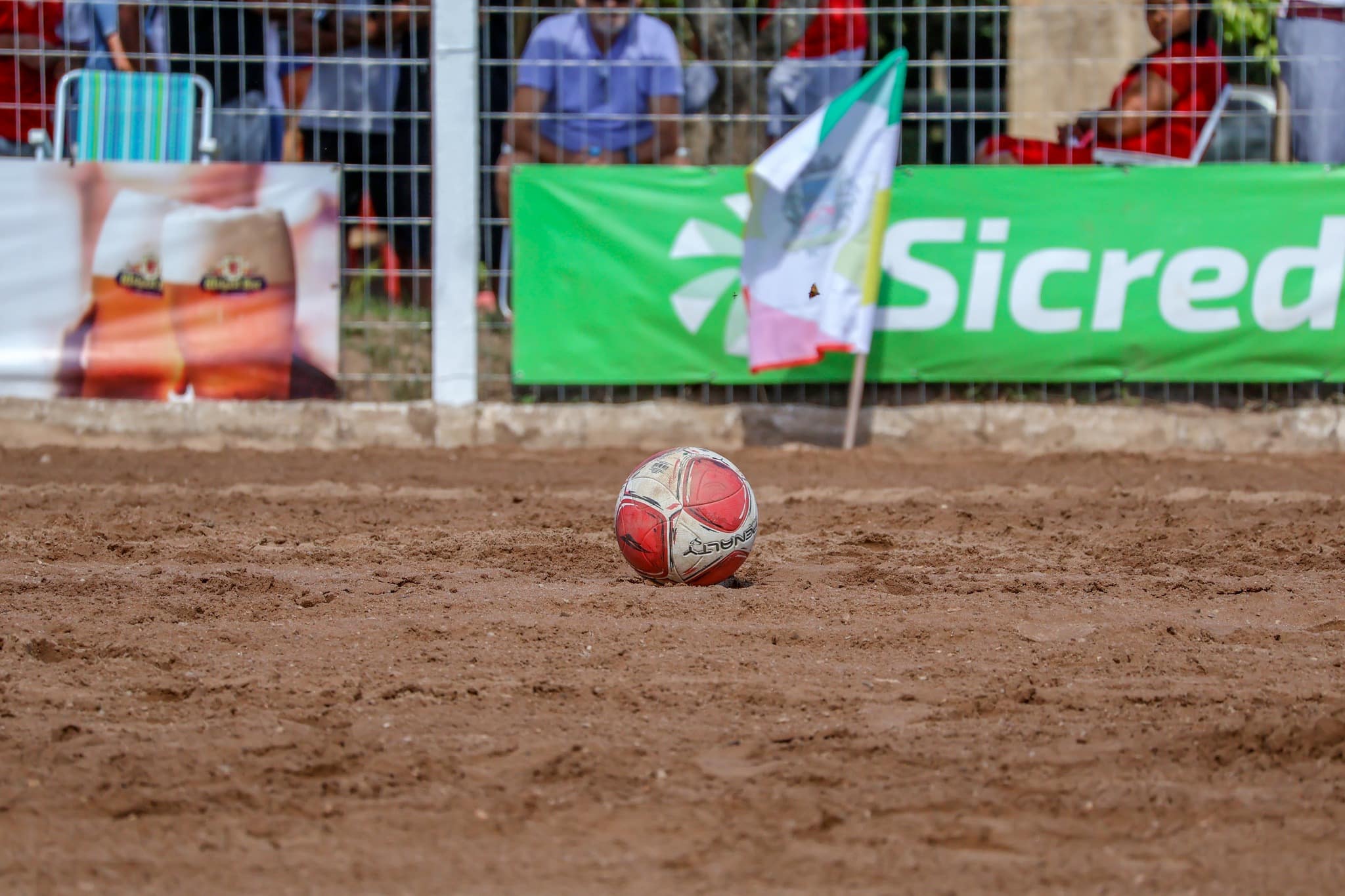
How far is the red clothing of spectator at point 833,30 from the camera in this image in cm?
1062

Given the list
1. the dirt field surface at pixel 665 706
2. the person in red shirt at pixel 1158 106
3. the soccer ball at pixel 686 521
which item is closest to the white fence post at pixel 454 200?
the dirt field surface at pixel 665 706

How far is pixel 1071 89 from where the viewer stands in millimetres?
10641

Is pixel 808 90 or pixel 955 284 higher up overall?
pixel 808 90

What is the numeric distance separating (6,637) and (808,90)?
7258mm

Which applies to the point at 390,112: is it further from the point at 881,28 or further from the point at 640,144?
the point at 881,28

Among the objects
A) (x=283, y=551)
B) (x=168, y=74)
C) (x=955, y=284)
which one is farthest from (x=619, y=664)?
(x=168, y=74)

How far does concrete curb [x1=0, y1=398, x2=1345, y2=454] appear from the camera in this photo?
34.3ft

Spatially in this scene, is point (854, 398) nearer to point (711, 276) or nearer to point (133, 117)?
point (711, 276)

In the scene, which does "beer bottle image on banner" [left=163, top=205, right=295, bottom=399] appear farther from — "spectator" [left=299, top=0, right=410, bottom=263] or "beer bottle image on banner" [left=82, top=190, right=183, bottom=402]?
"spectator" [left=299, top=0, right=410, bottom=263]

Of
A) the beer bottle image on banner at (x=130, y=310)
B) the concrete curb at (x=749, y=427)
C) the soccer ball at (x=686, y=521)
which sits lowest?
the concrete curb at (x=749, y=427)

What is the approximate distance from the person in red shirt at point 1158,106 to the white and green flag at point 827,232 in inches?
45.4

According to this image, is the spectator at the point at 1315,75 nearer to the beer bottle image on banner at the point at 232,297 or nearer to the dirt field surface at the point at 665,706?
the dirt field surface at the point at 665,706

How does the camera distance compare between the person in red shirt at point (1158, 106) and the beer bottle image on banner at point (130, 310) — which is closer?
the beer bottle image on banner at point (130, 310)

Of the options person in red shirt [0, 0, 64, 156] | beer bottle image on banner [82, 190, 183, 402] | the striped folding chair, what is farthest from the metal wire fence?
person in red shirt [0, 0, 64, 156]
